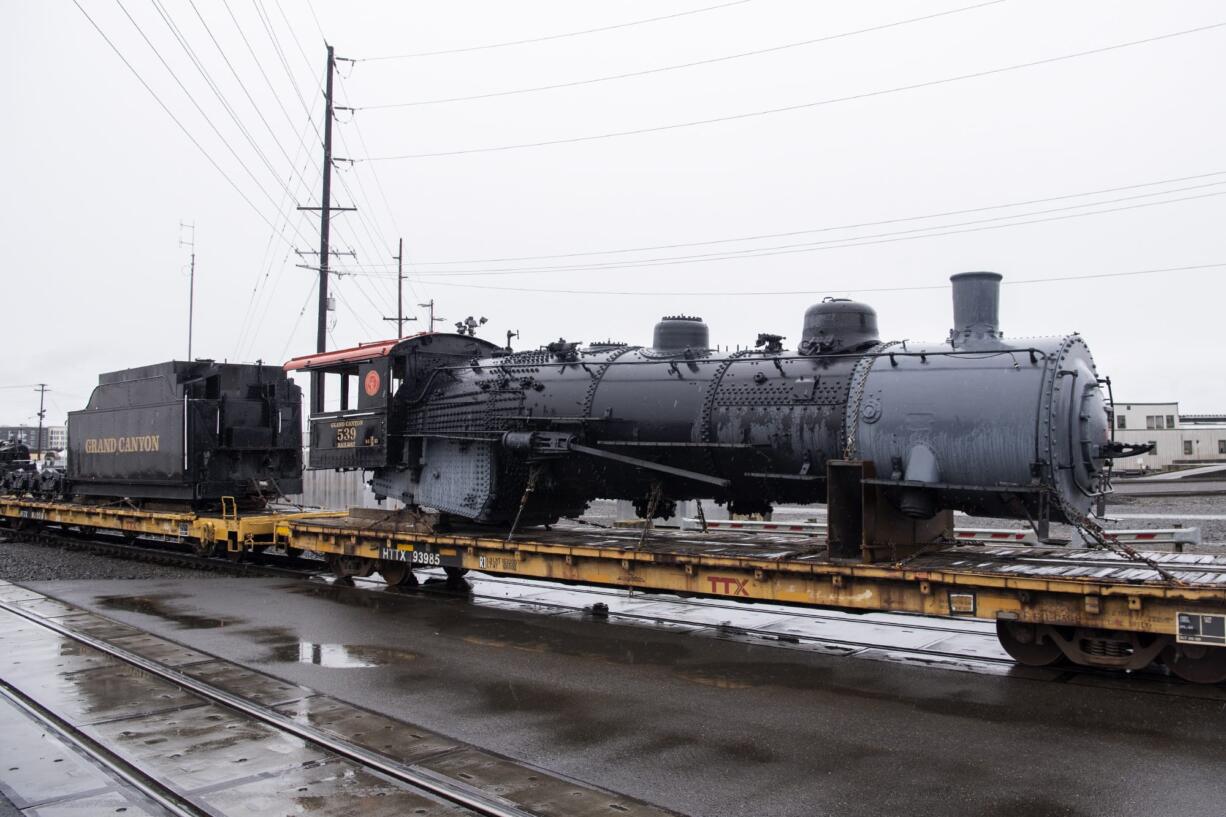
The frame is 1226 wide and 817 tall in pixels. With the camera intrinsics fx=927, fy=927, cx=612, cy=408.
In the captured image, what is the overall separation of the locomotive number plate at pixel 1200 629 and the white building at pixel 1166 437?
42546 millimetres

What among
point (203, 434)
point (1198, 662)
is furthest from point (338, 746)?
point (203, 434)

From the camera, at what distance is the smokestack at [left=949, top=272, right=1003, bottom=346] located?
345 inches

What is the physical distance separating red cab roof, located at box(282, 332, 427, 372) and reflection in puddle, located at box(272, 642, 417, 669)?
4319 mm

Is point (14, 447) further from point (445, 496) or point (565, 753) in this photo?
point (565, 753)

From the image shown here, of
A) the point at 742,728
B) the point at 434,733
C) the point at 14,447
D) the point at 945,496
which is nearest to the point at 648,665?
the point at 742,728

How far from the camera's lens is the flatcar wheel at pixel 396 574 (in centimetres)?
1326

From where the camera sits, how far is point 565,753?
631 centimetres

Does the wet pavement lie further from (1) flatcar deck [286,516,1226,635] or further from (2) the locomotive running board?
(2) the locomotive running board

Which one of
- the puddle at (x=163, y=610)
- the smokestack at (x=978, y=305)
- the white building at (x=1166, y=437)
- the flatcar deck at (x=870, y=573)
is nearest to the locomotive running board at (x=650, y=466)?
the flatcar deck at (x=870, y=573)

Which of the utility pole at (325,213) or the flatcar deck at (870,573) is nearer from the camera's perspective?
the flatcar deck at (870,573)

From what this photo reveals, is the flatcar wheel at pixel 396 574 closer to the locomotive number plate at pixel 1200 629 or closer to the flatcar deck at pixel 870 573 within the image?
the flatcar deck at pixel 870 573

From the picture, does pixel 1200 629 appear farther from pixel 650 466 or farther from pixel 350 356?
pixel 350 356

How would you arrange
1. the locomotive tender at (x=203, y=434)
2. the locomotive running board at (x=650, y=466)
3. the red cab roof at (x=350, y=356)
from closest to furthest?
the locomotive running board at (x=650, y=466), the red cab roof at (x=350, y=356), the locomotive tender at (x=203, y=434)

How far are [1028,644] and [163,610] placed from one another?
10179mm
